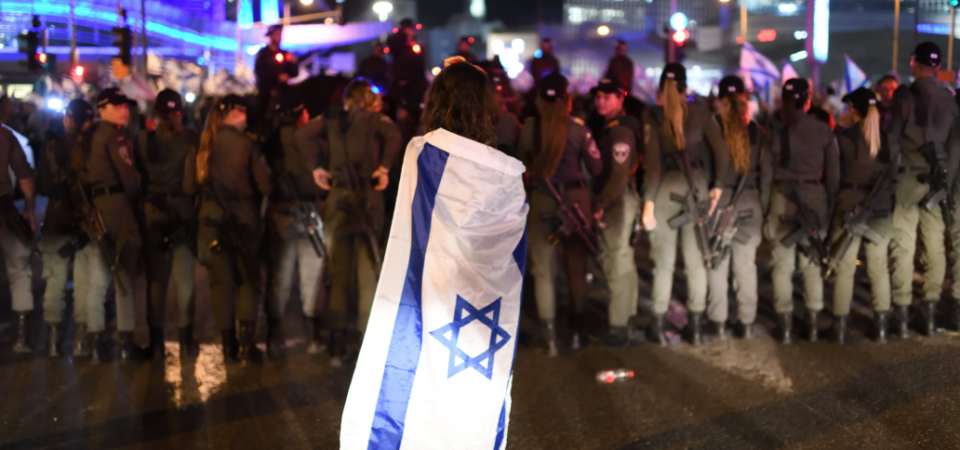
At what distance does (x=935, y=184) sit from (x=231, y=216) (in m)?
5.45

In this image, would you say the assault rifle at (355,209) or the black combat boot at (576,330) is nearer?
the assault rifle at (355,209)

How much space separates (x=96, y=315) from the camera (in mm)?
6145

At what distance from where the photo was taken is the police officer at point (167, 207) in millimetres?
6039

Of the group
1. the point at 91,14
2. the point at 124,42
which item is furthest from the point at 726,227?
the point at 91,14

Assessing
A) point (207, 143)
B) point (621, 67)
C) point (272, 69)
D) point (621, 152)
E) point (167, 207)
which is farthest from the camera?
point (621, 67)

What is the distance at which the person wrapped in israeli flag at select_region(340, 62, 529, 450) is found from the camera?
309 centimetres

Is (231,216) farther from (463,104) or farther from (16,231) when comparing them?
(463,104)

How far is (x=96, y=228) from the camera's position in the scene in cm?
597

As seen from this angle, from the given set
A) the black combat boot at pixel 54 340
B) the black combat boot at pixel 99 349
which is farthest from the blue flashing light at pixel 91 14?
the black combat boot at pixel 99 349

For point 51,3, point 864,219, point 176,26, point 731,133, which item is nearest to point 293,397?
→ point 731,133

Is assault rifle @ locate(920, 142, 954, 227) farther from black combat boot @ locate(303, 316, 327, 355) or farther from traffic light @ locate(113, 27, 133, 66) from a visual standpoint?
traffic light @ locate(113, 27, 133, 66)

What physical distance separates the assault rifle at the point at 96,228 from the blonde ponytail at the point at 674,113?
428 cm

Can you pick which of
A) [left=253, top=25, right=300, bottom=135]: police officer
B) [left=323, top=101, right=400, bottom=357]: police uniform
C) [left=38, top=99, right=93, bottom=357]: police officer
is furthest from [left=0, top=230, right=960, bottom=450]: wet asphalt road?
[left=253, top=25, right=300, bottom=135]: police officer

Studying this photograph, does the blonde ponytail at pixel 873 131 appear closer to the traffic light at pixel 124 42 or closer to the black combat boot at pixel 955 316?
the black combat boot at pixel 955 316
